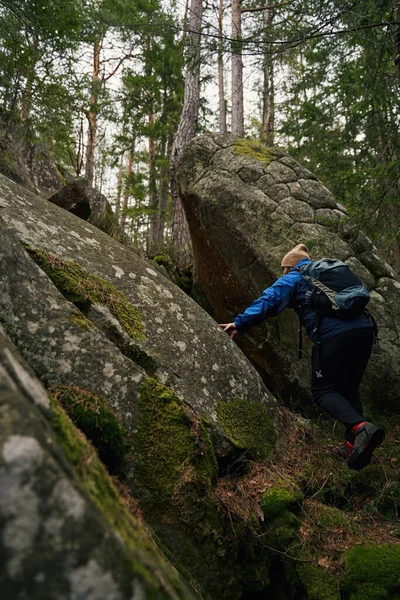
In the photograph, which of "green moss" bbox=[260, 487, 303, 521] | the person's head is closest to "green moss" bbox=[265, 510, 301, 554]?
"green moss" bbox=[260, 487, 303, 521]

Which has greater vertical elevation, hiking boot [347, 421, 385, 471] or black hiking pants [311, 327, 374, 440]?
black hiking pants [311, 327, 374, 440]

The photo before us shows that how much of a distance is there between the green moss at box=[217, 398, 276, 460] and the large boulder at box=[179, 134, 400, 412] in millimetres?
1652

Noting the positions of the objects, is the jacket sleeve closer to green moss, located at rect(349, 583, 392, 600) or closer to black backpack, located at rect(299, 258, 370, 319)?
black backpack, located at rect(299, 258, 370, 319)

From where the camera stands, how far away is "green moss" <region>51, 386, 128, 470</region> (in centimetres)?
211

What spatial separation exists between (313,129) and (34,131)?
6948 millimetres

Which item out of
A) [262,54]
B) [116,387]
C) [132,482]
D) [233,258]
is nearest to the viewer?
[132,482]

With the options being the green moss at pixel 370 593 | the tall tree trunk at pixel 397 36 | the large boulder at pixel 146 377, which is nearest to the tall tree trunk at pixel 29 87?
the large boulder at pixel 146 377

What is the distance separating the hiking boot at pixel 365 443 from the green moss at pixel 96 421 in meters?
1.84

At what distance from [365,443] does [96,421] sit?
82.2 inches

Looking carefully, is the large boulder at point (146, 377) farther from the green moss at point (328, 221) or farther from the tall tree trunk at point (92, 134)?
the tall tree trunk at point (92, 134)

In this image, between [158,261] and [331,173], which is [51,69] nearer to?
[158,261]

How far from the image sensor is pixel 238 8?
37.8 ft

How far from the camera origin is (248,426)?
3.29 metres

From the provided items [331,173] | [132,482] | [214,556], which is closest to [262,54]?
[132,482]
